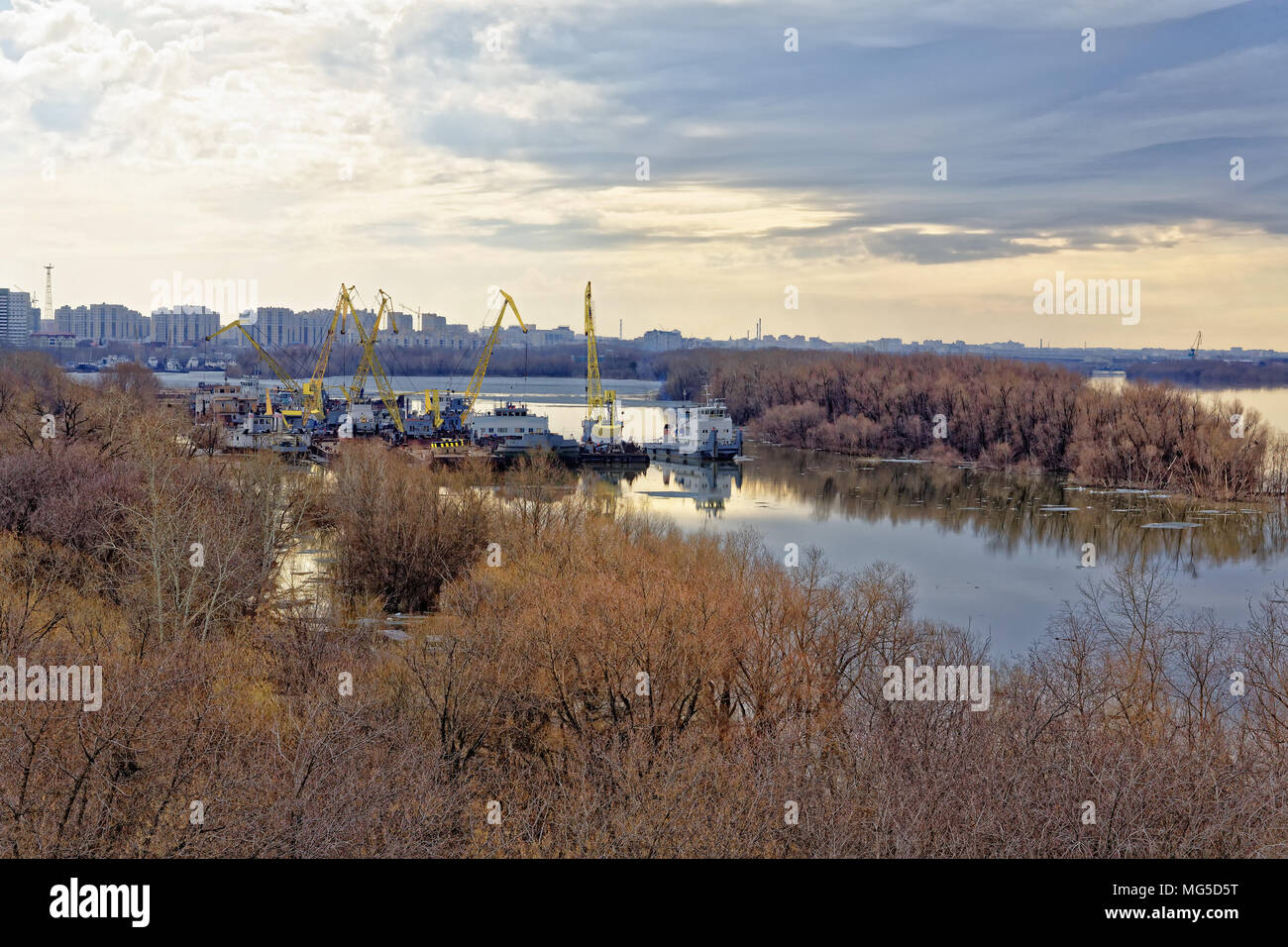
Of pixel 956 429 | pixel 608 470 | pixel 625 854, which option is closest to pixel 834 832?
pixel 625 854

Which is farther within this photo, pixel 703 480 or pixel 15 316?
pixel 15 316

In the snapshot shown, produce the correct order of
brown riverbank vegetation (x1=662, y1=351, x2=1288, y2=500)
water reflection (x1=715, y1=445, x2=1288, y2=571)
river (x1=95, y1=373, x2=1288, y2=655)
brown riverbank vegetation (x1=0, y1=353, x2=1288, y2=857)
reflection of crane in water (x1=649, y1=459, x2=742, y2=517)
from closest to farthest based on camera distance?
brown riverbank vegetation (x1=0, y1=353, x2=1288, y2=857) < river (x1=95, y1=373, x2=1288, y2=655) < water reflection (x1=715, y1=445, x2=1288, y2=571) < reflection of crane in water (x1=649, y1=459, x2=742, y2=517) < brown riverbank vegetation (x1=662, y1=351, x2=1288, y2=500)

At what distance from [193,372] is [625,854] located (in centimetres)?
10652

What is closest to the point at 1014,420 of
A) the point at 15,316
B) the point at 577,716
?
the point at 577,716

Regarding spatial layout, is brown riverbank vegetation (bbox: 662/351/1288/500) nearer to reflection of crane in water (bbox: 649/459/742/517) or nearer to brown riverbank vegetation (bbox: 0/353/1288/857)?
reflection of crane in water (bbox: 649/459/742/517)

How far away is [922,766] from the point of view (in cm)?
858

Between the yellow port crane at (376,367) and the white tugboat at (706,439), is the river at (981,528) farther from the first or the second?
the yellow port crane at (376,367)

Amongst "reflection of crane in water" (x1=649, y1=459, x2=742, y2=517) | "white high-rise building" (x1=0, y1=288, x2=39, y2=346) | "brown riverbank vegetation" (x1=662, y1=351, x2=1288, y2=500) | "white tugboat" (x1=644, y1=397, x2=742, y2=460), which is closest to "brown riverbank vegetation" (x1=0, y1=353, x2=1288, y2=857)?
"reflection of crane in water" (x1=649, y1=459, x2=742, y2=517)

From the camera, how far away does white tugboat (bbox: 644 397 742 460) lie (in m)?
41.4

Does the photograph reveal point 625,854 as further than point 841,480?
No

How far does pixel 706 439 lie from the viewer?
41.6 metres

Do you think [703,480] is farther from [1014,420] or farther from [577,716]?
[577,716]

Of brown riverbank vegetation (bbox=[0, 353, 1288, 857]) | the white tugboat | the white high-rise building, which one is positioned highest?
the white high-rise building
